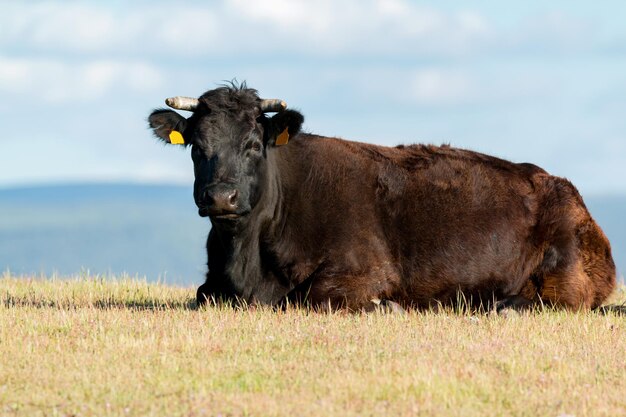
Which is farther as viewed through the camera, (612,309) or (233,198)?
(612,309)

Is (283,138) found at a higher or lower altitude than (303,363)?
higher

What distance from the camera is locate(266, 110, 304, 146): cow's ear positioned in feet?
42.2

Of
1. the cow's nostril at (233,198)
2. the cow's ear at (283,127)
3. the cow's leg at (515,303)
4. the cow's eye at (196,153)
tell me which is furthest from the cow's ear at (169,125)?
the cow's leg at (515,303)

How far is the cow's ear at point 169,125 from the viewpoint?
13.2 metres

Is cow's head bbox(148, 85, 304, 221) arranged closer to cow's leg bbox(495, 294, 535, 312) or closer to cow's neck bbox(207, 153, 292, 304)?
cow's neck bbox(207, 153, 292, 304)

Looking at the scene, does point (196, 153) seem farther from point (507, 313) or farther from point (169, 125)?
point (507, 313)

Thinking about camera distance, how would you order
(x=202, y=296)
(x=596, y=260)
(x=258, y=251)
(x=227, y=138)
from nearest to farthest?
1. (x=227, y=138)
2. (x=258, y=251)
3. (x=202, y=296)
4. (x=596, y=260)

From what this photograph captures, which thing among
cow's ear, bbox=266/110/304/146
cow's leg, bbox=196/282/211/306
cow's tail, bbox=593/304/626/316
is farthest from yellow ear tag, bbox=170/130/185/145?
cow's tail, bbox=593/304/626/316

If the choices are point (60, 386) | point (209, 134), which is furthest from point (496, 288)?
point (60, 386)

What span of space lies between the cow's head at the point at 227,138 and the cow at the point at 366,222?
14 millimetres

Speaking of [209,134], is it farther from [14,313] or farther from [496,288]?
[496,288]

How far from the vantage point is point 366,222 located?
1300cm

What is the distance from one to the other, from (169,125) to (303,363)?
464 centimetres

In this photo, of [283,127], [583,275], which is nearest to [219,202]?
[283,127]
